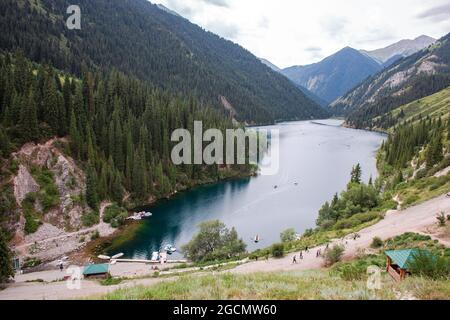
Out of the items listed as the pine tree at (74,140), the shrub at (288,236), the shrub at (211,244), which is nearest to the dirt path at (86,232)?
the pine tree at (74,140)

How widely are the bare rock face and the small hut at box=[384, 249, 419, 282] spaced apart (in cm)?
6466

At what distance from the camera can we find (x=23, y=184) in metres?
67.1

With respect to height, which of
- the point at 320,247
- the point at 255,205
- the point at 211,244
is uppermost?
the point at 320,247

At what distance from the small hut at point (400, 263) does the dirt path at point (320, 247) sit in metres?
15.3

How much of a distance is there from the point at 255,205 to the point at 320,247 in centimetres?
4190

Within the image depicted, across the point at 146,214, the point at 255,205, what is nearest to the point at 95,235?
the point at 146,214

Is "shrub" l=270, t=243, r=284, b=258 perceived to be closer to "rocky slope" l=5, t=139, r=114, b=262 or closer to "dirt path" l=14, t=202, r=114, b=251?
"rocky slope" l=5, t=139, r=114, b=262

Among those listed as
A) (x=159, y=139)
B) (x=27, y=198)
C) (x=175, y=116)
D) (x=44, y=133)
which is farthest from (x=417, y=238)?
(x=175, y=116)

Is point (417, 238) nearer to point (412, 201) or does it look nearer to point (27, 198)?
point (412, 201)

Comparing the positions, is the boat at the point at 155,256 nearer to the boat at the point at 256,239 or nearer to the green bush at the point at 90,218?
the boat at the point at 256,239

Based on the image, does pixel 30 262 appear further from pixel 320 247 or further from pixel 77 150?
pixel 320 247

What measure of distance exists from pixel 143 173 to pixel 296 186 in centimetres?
4546

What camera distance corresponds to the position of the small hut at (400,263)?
19328 millimetres

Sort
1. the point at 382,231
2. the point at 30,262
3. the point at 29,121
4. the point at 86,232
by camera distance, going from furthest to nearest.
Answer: the point at 29,121
the point at 86,232
the point at 30,262
the point at 382,231
